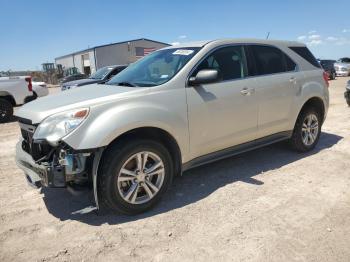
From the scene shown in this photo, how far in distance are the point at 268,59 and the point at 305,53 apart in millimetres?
998

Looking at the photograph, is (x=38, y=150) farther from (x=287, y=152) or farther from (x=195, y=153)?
(x=287, y=152)

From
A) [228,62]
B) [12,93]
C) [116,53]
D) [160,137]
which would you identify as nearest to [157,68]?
[228,62]

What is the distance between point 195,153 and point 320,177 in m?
1.80

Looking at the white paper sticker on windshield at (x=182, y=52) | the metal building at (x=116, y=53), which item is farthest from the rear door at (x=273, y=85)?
the metal building at (x=116, y=53)

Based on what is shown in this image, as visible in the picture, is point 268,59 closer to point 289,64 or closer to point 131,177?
point 289,64

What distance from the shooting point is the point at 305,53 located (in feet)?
18.5

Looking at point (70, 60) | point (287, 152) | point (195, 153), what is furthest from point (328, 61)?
point (70, 60)

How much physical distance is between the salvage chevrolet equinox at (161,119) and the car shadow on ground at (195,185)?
0.17 m

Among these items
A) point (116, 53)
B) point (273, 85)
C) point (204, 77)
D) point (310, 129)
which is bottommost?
point (310, 129)

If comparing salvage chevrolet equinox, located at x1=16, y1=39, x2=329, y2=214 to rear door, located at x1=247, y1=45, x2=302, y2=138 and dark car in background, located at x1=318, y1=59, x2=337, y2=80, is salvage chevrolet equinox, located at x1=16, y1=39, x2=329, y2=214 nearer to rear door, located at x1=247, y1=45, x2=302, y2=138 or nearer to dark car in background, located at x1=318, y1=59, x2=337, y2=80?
rear door, located at x1=247, y1=45, x2=302, y2=138

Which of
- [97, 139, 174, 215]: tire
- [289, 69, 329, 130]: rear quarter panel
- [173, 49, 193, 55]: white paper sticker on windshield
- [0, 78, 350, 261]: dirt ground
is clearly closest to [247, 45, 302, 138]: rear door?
[289, 69, 329, 130]: rear quarter panel

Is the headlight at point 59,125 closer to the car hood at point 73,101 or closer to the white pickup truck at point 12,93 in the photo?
the car hood at point 73,101

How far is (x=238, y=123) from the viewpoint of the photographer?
14.7 feet

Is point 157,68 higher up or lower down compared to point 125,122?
higher up
